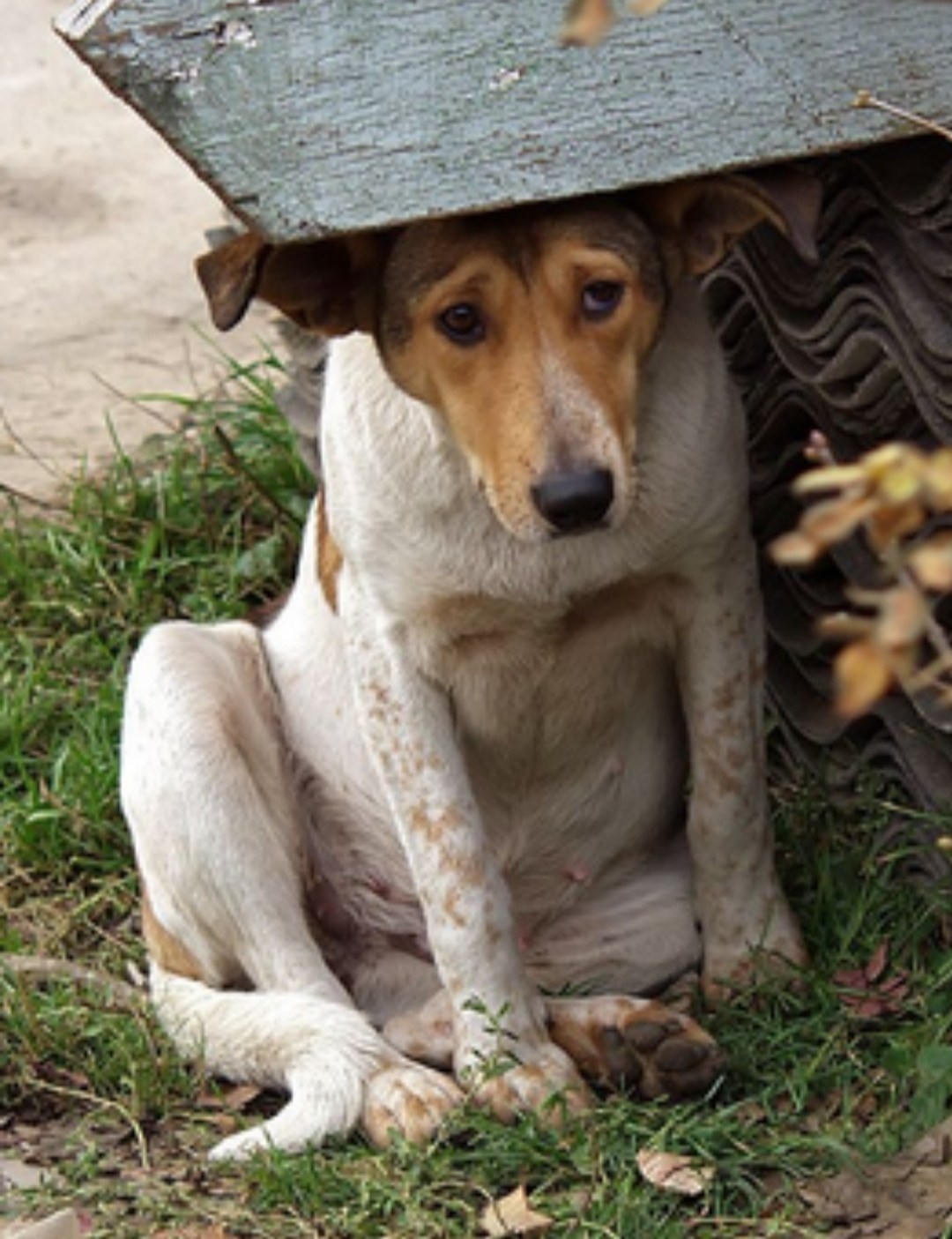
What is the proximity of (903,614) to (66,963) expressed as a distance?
3.69m

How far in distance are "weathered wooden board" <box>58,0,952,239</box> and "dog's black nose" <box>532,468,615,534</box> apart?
18.0 inches

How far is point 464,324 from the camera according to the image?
434cm

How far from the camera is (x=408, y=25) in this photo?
4164 millimetres

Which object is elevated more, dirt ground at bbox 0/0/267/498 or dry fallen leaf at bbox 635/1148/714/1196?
dirt ground at bbox 0/0/267/498

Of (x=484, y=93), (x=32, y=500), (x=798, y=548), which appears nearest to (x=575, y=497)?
(x=484, y=93)

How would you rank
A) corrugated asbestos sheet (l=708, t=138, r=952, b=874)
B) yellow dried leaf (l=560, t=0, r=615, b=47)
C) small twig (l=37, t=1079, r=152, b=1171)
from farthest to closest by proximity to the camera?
small twig (l=37, t=1079, r=152, b=1171), corrugated asbestos sheet (l=708, t=138, r=952, b=874), yellow dried leaf (l=560, t=0, r=615, b=47)

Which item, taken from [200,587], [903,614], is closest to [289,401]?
[200,587]

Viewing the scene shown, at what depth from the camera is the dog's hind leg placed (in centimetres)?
486

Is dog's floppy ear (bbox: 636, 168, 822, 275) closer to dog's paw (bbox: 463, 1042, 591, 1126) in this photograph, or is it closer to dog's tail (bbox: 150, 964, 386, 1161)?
dog's paw (bbox: 463, 1042, 591, 1126)

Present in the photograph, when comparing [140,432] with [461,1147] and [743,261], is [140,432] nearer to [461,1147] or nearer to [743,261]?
[743,261]

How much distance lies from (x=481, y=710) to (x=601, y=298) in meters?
0.95

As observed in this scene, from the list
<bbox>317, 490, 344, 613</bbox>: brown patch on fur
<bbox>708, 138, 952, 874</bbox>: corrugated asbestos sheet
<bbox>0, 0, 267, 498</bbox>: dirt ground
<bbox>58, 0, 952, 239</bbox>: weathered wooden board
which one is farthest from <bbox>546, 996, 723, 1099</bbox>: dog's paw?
<bbox>0, 0, 267, 498</bbox>: dirt ground

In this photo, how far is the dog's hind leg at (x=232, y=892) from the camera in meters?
4.86

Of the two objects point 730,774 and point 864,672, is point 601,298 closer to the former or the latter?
point 730,774
